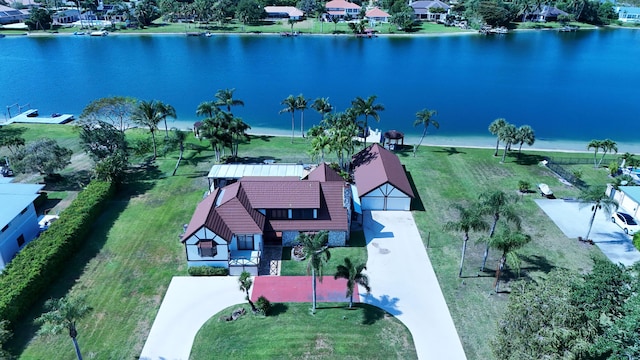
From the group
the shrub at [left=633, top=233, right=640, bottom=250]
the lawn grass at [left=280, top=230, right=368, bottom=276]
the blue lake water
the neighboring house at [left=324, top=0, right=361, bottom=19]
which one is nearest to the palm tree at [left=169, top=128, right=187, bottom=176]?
the blue lake water

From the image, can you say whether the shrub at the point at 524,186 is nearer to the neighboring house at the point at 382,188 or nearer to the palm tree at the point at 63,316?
the neighboring house at the point at 382,188

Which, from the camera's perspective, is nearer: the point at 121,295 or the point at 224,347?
the point at 224,347

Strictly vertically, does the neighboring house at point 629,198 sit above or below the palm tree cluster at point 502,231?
below

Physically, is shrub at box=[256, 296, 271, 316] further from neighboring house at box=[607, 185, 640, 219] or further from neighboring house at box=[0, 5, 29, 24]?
neighboring house at box=[0, 5, 29, 24]

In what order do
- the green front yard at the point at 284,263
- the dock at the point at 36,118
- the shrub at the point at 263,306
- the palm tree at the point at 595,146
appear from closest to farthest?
1. the green front yard at the point at 284,263
2. the shrub at the point at 263,306
3. the palm tree at the point at 595,146
4. the dock at the point at 36,118

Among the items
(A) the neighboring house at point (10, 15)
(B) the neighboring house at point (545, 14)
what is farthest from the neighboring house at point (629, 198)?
(A) the neighboring house at point (10, 15)

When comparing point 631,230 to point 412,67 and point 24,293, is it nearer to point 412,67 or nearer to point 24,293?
point 24,293

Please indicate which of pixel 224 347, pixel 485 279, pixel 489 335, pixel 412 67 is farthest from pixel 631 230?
pixel 412 67

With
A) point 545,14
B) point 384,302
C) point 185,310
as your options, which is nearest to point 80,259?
point 185,310
